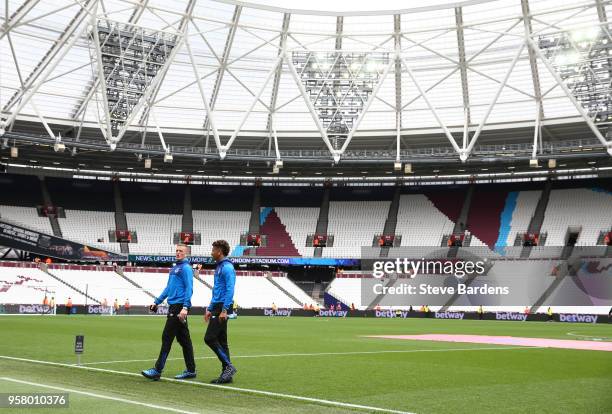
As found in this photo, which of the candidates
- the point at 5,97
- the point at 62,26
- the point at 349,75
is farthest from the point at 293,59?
the point at 5,97

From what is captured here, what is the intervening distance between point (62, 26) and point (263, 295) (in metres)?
29.9

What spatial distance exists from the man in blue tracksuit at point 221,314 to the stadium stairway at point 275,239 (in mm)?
58910

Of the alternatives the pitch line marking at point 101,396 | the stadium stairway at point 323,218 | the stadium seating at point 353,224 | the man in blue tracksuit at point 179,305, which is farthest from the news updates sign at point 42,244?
the pitch line marking at point 101,396

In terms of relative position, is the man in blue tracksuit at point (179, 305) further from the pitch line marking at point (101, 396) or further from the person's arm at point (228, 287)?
Answer: the pitch line marking at point (101, 396)

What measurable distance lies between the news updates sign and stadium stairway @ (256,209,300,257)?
15742mm

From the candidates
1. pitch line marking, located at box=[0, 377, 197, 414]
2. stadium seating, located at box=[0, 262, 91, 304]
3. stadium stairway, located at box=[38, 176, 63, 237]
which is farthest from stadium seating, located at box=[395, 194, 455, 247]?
pitch line marking, located at box=[0, 377, 197, 414]

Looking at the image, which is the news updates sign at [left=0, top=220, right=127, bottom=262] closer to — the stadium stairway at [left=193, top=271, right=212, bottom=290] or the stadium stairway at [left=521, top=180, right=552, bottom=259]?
the stadium stairway at [left=193, top=271, right=212, bottom=290]

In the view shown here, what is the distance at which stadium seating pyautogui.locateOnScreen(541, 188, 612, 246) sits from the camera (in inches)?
2537

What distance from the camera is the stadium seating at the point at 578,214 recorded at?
6444 centimetres

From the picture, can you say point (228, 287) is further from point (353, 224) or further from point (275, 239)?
point (353, 224)

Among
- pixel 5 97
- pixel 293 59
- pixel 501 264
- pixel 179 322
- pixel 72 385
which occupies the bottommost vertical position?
pixel 72 385

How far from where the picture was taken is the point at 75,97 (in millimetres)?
53656

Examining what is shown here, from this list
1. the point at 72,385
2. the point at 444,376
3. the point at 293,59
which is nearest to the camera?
the point at 72,385

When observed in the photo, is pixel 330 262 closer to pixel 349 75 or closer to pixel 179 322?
pixel 349 75
